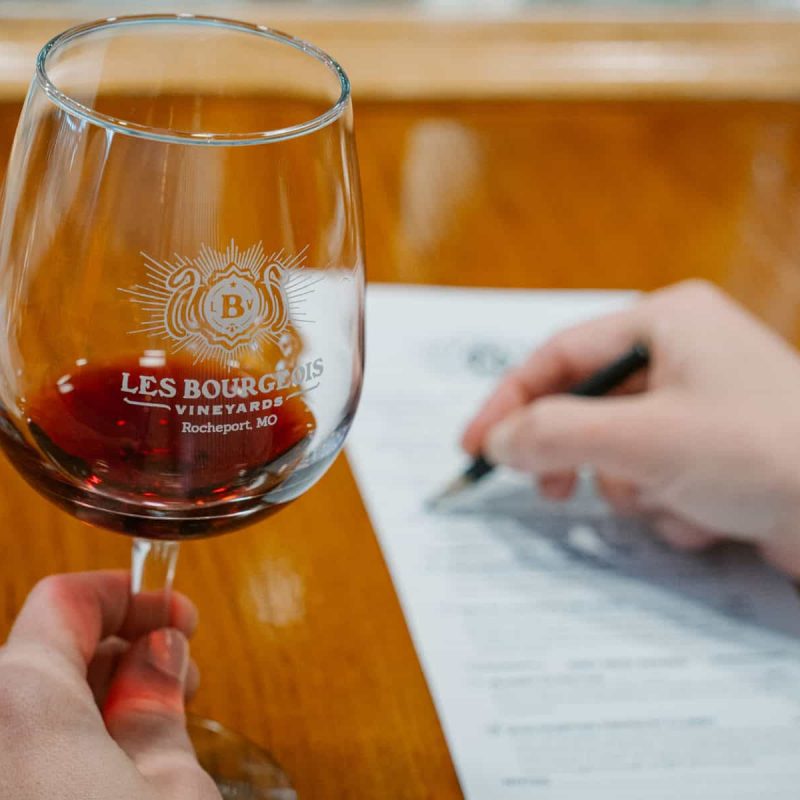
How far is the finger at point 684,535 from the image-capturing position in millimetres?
613

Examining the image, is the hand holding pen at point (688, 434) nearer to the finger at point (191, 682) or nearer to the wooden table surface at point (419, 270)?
the wooden table surface at point (419, 270)

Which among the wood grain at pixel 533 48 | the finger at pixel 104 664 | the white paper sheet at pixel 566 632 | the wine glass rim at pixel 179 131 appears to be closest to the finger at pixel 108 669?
the finger at pixel 104 664

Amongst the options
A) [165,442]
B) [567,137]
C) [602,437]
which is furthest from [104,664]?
[567,137]

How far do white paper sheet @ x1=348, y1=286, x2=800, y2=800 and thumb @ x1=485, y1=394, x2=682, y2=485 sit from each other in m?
0.04

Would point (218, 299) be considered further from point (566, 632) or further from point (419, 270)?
point (419, 270)

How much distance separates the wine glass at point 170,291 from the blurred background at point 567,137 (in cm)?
37

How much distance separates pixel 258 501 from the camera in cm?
42

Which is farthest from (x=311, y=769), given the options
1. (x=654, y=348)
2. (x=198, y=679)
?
(x=654, y=348)

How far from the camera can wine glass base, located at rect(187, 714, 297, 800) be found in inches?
18.1

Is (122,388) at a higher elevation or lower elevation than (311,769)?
higher

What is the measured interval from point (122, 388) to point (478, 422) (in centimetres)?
29

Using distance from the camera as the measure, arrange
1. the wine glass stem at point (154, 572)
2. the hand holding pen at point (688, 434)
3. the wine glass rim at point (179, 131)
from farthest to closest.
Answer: the hand holding pen at point (688, 434) → the wine glass stem at point (154, 572) → the wine glass rim at point (179, 131)

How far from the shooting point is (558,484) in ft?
2.11

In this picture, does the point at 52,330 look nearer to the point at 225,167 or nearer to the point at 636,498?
the point at 225,167
